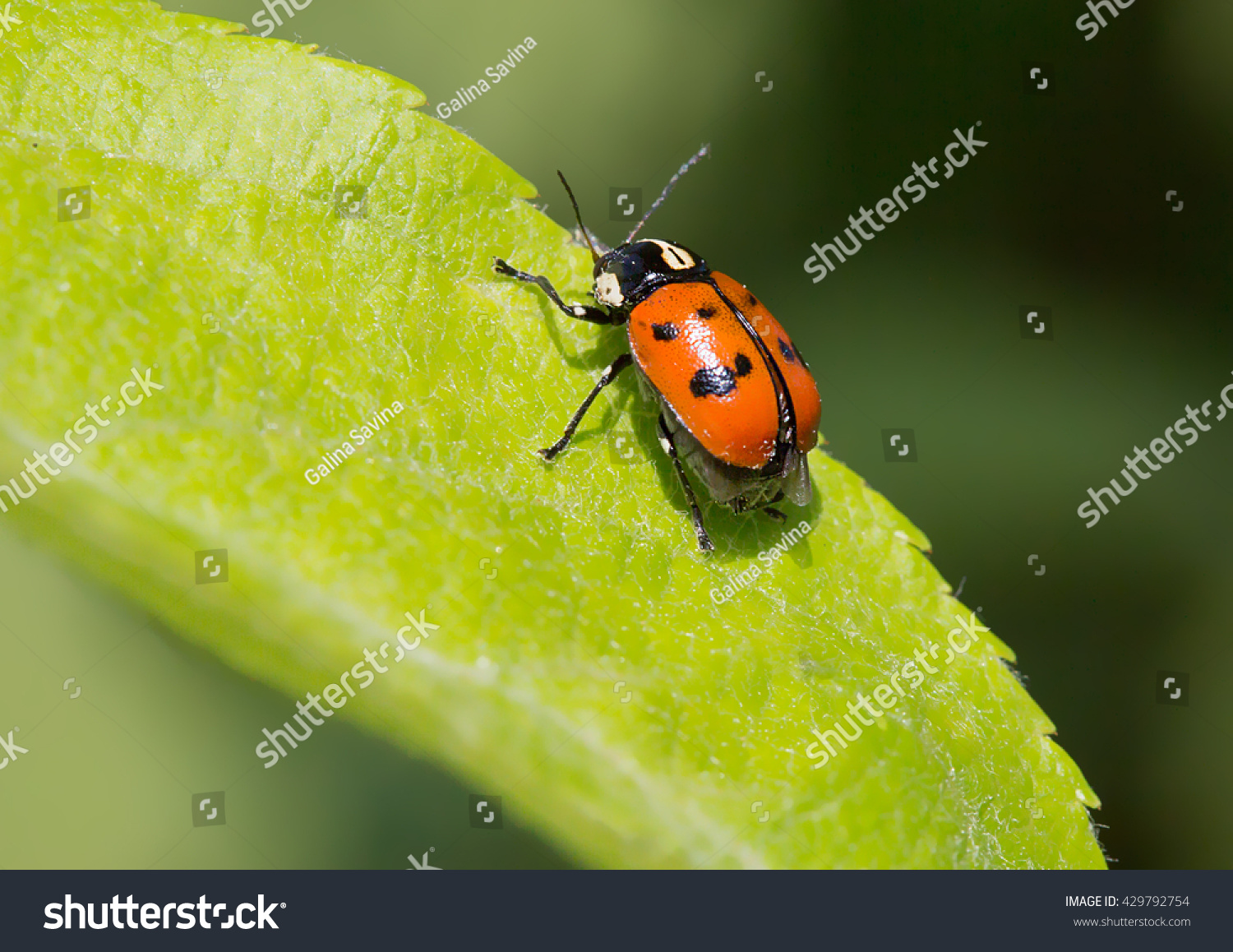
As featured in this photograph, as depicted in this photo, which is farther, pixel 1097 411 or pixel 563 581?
pixel 1097 411

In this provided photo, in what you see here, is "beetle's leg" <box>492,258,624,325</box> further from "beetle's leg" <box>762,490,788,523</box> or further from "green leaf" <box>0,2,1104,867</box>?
"beetle's leg" <box>762,490,788,523</box>

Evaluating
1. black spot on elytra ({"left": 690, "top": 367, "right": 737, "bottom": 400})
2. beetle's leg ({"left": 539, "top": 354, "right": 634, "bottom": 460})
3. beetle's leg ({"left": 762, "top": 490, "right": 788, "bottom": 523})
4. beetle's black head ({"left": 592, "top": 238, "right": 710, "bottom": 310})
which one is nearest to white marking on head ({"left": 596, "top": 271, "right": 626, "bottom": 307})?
beetle's black head ({"left": 592, "top": 238, "right": 710, "bottom": 310})

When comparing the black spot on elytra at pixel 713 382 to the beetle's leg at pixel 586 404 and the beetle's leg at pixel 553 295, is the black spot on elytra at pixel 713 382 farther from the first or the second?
the beetle's leg at pixel 553 295

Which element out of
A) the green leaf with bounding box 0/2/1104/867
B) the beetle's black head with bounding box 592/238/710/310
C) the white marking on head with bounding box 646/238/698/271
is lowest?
the green leaf with bounding box 0/2/1104/867

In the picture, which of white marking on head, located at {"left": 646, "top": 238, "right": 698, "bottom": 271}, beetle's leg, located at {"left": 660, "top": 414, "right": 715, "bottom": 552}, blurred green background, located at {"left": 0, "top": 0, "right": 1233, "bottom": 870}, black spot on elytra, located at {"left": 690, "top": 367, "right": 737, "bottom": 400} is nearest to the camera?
beetle's leg, located at {"left": 660, "top": 414, "right": 715, "bottom": 552}

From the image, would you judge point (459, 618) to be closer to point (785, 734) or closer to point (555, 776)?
point (555, 776)

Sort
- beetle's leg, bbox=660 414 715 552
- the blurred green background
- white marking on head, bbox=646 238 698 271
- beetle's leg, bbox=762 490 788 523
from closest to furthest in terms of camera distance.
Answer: beetle's leg, bbox=660 414 715 552
beetle's leg, bbox=762 490 788 523
white marking on head, bbox=646 238 698 271
the blurred green background
